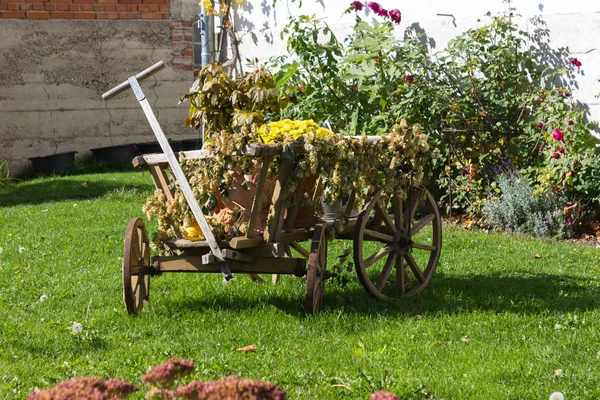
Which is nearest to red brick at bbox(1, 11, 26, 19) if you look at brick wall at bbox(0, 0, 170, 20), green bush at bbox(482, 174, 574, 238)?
brick wall at bbox(0, 0, 170, 20)

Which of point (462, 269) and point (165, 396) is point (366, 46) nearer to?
point (462, 269)

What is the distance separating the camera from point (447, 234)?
26.0ft

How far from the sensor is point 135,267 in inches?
204

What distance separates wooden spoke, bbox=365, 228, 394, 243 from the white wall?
3458 millimetres

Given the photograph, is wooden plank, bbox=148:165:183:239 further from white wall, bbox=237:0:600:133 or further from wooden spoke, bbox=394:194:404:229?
white wall, bbox=237:0:600:133

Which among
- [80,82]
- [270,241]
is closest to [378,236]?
[270,241]

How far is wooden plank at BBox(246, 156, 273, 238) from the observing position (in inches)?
187

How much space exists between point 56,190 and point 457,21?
5377mm

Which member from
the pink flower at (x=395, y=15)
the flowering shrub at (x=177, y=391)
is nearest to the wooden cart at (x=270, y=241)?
the flowering shrub at (x=177, y=391)

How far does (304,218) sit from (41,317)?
63.9 inches

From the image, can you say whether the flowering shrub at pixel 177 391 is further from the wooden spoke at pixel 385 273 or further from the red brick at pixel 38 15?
the red brick at pixel 38 15

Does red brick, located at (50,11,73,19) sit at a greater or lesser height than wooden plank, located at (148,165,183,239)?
greater

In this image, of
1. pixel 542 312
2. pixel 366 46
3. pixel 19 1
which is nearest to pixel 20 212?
pixel 366 46

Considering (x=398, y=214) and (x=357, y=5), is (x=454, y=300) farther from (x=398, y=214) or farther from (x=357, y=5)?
(x=357, y=5)
